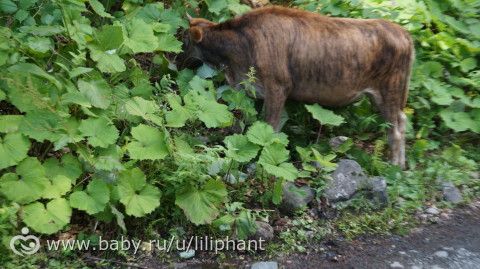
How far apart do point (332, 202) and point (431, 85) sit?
231 cm

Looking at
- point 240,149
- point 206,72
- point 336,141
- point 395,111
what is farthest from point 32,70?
point 395,111

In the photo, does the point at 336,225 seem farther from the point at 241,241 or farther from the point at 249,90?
the point at 249,90

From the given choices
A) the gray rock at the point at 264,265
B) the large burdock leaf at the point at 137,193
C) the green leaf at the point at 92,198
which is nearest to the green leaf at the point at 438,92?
the gray rock at the point at 264,265

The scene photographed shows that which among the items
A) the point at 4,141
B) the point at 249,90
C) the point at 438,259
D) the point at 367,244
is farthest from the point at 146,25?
the point at 438,259

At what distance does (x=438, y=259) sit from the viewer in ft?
18.4

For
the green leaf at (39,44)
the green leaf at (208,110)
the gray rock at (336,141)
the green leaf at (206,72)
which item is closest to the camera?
the green leaf at (39,44)

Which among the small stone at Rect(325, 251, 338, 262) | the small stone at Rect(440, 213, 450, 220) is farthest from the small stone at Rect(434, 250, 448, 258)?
the small stone at Rect(325, 251, 338, 262)

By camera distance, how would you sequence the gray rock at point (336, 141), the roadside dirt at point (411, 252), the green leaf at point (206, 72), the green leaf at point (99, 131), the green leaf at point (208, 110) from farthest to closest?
the green leaf at point (206, 72)
the gray rock at point (336, 141)
the green leaf at point (208, 110)
the roadside dirt at point (411, 252)
the green leaf at point (99, 131)

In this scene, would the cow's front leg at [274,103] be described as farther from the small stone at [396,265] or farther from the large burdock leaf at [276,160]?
the small stone at [396,265]

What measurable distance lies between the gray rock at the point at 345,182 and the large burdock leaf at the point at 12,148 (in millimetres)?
2846

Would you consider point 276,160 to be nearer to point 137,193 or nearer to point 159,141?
point 159,141

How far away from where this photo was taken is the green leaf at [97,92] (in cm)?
568

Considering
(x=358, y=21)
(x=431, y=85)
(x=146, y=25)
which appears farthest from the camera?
(x=431, y=85)

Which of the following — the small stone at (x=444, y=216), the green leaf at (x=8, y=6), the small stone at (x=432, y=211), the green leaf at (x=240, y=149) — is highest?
the green leaf at (x=8, y=6)
